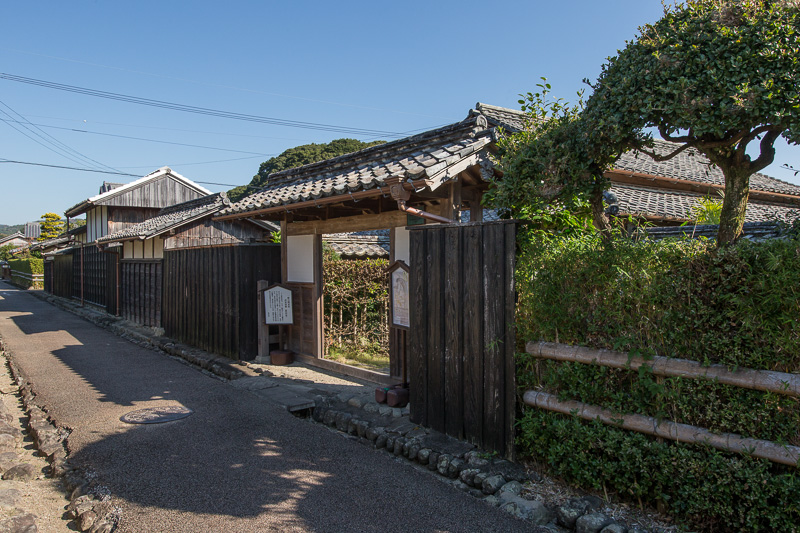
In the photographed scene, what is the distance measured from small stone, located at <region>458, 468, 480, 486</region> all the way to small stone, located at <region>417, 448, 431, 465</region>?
52cm

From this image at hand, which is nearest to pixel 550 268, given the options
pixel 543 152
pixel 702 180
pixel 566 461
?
pixel 543 152

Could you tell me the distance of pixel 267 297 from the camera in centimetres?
1046

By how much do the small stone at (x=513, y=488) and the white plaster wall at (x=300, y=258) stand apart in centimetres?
651

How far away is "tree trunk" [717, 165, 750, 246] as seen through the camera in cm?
423

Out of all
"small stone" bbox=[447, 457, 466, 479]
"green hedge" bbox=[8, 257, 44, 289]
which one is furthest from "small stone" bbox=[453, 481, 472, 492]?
"green hedge" bbox=[8, 257, 44, 289]

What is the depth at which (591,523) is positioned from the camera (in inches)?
146

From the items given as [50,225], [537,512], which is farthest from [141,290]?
[50,225]

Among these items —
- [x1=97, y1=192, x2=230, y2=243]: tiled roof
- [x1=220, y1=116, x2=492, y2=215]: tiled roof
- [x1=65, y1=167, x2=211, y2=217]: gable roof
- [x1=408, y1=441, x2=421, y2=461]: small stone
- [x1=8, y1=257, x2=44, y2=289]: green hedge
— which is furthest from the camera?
[x1=8, y1=257, x2=44, y2=289]: green hedge

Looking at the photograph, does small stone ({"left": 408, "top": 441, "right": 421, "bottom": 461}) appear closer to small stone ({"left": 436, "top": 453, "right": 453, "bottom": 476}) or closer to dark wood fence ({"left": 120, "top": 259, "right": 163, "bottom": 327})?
small stone ({"left": 436, "top": 453, "right": 453, "bottom": 476})

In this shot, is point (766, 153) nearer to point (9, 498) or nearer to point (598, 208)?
point (598, 208)

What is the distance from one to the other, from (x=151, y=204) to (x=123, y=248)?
6.92 m

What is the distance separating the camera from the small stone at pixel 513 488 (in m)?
4.39

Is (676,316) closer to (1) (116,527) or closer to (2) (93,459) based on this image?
(1) (116,527)

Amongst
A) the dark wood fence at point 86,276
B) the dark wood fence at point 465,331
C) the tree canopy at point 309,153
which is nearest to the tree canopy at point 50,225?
the dark wood fence at point 86,276
